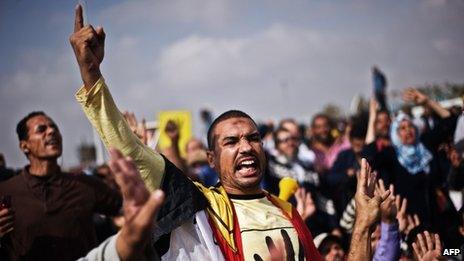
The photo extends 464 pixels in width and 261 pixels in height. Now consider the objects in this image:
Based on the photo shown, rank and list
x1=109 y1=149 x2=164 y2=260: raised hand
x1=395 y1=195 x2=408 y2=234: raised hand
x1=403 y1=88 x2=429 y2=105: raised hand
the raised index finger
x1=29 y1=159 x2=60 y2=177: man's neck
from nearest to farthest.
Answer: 1. x1=109 y1=149 x2=164 y2=260: raised hand
2. the raised index finger
3. x1=395 y1=195 x2=408 y2=234: raised hand
4. x1=29 y1=159 x2=60 y2=177: man's neck
5. x1=403 y1=88 x2=429 y2=105: raised hand

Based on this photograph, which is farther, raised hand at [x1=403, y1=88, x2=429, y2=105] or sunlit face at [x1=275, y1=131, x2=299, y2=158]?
sunlit face at [x1=275, y1=131, x2=299, y2=158]

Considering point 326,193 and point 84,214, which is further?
point 326,193

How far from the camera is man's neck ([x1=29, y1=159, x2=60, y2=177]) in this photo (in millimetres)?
4320

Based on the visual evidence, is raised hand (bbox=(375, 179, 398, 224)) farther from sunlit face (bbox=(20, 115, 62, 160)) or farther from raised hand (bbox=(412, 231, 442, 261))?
sunlit face (bbox=(20, 115, 62, 160))

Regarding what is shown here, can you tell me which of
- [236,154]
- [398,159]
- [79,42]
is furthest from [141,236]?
[398,159]

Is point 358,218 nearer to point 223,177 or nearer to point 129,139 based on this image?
point 223,177

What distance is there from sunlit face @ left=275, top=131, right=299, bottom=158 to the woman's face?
129 cm

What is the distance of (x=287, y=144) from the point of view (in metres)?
7.04

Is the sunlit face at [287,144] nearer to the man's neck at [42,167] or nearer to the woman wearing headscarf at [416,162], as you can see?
the woman wearing headscarf at [416,162]

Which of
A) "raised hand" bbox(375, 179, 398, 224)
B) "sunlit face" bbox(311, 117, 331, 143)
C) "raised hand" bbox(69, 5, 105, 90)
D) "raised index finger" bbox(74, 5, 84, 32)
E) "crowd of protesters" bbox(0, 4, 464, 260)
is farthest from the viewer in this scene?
"sunlit face" bbox(311, 117, 331, 143)

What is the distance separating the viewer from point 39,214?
13.4ft

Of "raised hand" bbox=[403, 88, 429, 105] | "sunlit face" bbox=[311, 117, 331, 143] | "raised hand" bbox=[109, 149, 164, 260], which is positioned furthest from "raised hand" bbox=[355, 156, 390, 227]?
"sunlit face" bbox=[311, 117, 331, 143]

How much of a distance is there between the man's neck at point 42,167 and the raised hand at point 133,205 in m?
2.75

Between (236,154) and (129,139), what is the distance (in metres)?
0.71
